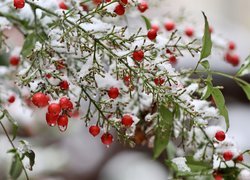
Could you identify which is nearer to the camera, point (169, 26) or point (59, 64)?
point (59, 64)

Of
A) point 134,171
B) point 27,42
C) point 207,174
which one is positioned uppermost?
point 27,42

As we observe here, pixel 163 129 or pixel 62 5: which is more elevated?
pixel 62 5

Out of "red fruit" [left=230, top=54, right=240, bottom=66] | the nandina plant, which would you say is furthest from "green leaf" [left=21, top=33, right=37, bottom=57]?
"red fruit" [left=230, top=54, right=240, bottom=66]

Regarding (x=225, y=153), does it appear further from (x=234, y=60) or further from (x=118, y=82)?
(x=234, y=60)

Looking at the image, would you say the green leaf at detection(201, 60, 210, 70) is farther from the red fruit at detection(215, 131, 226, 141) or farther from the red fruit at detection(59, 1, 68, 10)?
the red fruit at detection(59, 1, 68, 10)

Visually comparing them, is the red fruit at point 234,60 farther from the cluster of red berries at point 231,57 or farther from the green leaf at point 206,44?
the green leaf at point 206,44

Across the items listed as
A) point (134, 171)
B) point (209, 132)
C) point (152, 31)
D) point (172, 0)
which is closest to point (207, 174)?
point (209, 132)

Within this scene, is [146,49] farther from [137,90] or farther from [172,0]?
[172,0]

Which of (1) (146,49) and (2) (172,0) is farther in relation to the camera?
(2) (172,0)

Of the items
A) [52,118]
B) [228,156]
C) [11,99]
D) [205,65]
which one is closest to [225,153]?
[228,156]
